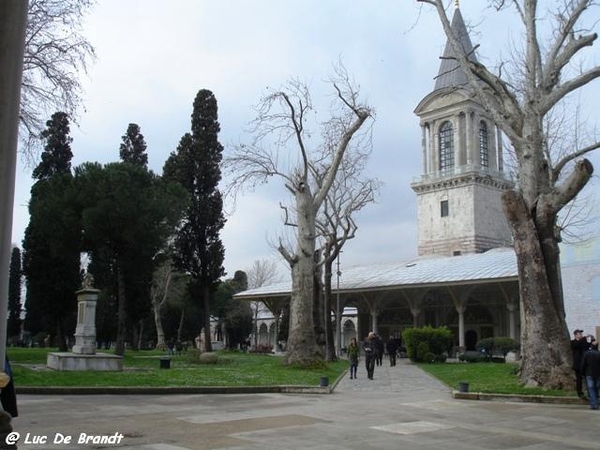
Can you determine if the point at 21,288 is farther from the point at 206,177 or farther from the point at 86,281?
the point at 86,281

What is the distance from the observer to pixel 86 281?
23.3 metres

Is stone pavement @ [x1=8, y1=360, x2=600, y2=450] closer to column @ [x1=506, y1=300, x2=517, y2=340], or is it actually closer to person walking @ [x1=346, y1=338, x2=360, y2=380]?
person walking @ [x1=346, y1=338, x2=360, y2=380]

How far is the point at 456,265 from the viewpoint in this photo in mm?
39156

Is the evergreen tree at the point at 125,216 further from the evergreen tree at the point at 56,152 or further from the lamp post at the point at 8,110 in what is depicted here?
the lamp post at the point at 8,110

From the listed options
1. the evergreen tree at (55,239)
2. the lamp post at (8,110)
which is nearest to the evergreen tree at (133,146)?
the evergreen tree at (55,239)

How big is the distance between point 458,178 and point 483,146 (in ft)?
17.0

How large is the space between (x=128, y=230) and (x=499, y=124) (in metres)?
18.9

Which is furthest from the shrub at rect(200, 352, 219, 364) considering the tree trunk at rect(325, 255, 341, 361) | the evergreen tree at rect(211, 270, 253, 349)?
the evergreen tree at rect(211, 270, 253, 349)

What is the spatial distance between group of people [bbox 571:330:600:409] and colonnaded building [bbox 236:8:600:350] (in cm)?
686

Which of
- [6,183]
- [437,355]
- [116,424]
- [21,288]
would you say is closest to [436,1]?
[116,424]

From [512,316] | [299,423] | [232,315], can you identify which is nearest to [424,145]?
[232,315]

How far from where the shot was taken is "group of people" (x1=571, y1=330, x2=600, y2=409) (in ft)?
37.4

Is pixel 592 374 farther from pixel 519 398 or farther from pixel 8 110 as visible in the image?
pixel 8 110

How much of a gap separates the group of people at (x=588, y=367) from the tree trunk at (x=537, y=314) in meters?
0.77
